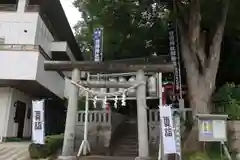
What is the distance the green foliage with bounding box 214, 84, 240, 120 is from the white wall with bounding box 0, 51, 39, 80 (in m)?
9.29

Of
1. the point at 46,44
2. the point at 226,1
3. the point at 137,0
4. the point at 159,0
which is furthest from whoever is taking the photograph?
the point at 46,44

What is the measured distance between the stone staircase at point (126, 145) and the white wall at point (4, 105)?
6.78 m

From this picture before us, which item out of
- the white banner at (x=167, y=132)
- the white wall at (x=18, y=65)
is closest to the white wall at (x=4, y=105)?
the white wall at (x=18, y=65)

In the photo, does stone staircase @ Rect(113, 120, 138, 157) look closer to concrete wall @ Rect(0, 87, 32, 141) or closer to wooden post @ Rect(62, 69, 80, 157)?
wooden post @ Rect(62, 69, 80, 157)

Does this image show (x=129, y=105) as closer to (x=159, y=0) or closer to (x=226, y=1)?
(x=159, y=0)

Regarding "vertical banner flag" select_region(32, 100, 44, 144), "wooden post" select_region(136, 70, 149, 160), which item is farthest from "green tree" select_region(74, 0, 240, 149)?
"vertical banner flag" select_region(32, 100, 44, 144)

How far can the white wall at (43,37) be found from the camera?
60.2 ft

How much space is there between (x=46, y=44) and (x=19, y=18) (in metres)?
2.85

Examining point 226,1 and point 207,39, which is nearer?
point 226,1

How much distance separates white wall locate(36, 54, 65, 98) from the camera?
17.4m

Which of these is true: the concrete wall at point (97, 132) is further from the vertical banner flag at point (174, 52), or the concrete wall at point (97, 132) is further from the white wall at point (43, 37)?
the white wall at point (43, 37)

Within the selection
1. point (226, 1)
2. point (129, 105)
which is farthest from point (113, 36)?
point (129, 105)

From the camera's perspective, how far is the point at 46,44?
20453mm

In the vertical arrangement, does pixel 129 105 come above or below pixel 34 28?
below
